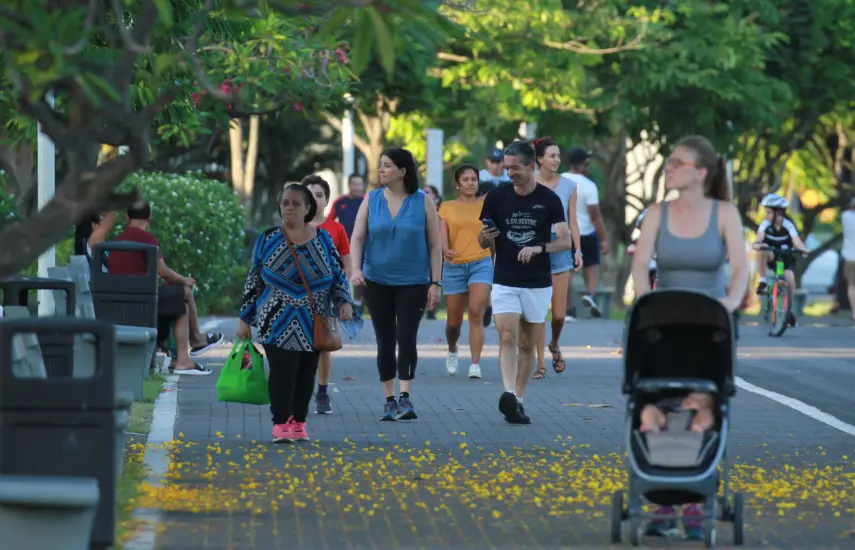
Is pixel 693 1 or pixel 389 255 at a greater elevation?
pixel 693 1

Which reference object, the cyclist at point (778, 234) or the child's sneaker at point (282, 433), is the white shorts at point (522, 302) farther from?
the cyclist at point (778, 234)

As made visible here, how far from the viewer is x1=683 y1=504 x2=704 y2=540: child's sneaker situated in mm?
7922

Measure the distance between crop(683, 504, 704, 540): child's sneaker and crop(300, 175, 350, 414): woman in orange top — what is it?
5.33m

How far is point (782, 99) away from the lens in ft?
108

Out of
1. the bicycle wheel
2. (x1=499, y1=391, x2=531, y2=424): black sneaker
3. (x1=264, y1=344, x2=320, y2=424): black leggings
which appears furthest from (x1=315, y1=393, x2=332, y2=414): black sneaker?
the bicycle wheel

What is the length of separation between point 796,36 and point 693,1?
3377 mm

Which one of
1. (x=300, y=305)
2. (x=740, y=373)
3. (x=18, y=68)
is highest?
(x=18, y=68)

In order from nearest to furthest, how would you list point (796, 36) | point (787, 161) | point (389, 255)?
point (389, 255) < point (796, 36) < point (787, 161)

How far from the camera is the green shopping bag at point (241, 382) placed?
11.5 m

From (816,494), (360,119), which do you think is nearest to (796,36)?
(360,119)

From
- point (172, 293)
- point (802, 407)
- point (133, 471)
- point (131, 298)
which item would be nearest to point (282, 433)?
point (133, 471)

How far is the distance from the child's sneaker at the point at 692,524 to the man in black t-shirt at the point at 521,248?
430cm

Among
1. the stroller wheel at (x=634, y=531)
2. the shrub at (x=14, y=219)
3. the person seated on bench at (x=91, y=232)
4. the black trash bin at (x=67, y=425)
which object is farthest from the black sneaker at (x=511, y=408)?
the shrub at (x=14, y=219)

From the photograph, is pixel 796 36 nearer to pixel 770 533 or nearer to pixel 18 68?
pixel 770 533
